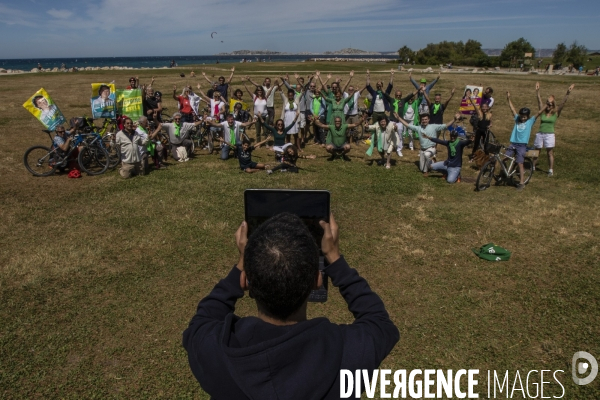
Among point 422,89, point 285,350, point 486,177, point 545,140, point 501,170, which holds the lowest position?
point 486,177

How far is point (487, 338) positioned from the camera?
5230mm

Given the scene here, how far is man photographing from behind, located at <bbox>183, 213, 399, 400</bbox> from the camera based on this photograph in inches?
60.4

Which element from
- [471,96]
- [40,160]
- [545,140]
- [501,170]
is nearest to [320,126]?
[501,170]

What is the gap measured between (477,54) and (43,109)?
83.7 metres

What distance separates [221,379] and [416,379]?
3.76 meters

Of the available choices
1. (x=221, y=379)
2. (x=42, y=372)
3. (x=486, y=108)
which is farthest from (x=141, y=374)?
(x=486, y=108)

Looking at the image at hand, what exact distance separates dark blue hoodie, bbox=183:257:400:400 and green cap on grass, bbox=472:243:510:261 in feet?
19.2

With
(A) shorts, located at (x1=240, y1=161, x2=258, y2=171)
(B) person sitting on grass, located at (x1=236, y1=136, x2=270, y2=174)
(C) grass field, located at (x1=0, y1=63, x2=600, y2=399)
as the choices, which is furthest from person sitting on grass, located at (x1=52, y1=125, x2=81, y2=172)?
(A) shorts, located at (x1=240, y1=161, x2=258, y2=171)

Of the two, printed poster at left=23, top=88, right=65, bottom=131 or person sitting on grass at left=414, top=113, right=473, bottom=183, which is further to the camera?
printed poster at left=23, top=88, right=65, bottom=131

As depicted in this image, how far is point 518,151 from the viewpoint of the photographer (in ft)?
35.3

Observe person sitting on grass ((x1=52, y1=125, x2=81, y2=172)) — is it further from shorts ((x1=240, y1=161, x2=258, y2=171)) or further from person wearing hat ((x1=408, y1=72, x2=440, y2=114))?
person wearing hat ((x1=408, y1=72, x2=440, y2=114))

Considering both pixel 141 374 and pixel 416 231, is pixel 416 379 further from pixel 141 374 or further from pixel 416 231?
pixel 416 231

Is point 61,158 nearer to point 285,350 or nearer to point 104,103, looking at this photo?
point 104,103

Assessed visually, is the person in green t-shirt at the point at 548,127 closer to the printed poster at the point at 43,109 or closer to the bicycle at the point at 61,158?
the bicycle at the point at 61,158
